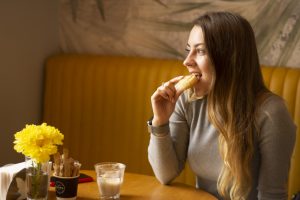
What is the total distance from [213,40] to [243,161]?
1.46 feet

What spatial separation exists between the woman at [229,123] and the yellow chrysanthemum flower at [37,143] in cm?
50

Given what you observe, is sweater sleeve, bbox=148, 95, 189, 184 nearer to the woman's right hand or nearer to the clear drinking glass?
the woman's right hand

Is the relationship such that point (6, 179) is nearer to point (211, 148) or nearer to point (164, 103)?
point (164, 103)

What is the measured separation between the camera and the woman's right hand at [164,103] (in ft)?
6.12

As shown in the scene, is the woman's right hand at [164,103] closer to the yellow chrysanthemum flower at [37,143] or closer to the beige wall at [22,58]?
the yellow chrysanthemum flower at [37,143]

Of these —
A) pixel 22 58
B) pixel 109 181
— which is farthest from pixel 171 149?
pixel 22 58

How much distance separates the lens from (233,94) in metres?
1.83

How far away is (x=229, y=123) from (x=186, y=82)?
21cm

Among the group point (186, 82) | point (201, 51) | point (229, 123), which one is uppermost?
point (201, 51)

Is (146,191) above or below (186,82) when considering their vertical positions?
below

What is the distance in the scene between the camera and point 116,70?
3.05 metres

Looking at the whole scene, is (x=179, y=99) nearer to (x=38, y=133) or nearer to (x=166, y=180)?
(x=166, y=180)

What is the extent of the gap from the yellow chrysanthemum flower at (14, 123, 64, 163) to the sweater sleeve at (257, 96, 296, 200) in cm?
74

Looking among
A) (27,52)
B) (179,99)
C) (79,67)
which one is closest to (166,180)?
(179,99)
